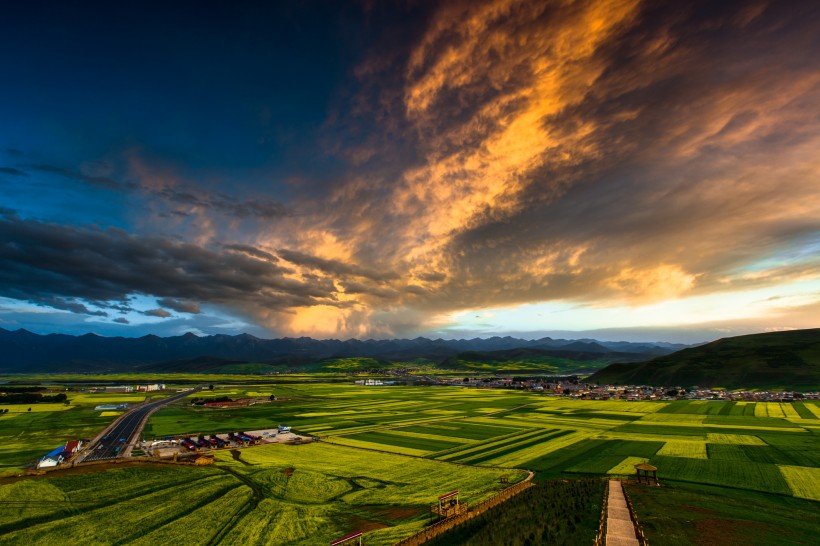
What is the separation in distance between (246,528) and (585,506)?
3917 centimetres

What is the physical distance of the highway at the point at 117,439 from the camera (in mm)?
82938

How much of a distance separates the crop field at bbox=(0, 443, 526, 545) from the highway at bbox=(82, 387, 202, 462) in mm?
23066

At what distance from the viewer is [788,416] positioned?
121 metres

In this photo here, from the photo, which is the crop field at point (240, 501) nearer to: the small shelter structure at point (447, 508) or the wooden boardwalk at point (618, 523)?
the small shelter structure at point (447, 508)

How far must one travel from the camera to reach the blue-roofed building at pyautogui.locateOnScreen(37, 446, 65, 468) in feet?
228

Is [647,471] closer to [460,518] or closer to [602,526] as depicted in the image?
[602,526]

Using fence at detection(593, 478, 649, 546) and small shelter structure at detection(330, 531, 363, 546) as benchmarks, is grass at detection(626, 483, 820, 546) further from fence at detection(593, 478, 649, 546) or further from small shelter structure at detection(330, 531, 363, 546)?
small shelter structure at detection(330, 531, 363, 546)

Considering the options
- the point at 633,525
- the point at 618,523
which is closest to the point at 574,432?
the point at 618,523

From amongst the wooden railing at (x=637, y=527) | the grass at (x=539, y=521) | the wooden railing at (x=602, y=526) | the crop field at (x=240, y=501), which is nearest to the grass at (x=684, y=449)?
the grass at (x=539, y=521)

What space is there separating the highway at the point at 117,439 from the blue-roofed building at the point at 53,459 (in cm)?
420

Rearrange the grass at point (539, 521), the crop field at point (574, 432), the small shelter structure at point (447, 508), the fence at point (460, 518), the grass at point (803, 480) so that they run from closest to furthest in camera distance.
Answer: the grass at point (539, 521), the fence at point (460, 518), the small shelter structure at point (447, 508), the grass at point (803, 480), the crop field at point (574, 432)

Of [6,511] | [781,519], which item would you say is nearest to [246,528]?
[6,511]

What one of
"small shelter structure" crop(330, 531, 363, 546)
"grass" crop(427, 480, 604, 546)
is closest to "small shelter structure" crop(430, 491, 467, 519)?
"grass" crop(427, 480, 604, 546)

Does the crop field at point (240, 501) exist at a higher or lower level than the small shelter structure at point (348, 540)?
lower
